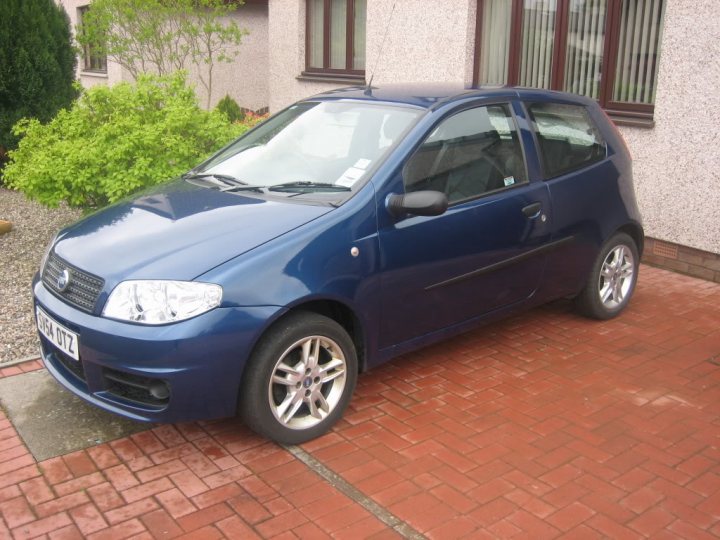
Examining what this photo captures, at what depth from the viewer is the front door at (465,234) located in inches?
170

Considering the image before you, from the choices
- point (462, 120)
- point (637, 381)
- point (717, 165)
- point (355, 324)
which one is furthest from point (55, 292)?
point (717, 165)

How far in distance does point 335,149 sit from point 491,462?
1.99m

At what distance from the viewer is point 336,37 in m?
11.9

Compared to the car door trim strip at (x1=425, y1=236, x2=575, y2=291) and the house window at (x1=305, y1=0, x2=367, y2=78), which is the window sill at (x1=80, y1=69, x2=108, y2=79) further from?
the car door trim strip at (x1=425, y1=236, x2=575, y2=291)

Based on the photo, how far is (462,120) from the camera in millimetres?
4730

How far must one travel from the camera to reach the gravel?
5.43m

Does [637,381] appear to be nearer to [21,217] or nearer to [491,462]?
[491,462]

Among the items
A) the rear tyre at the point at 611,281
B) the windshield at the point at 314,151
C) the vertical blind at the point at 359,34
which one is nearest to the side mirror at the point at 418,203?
the windshield at the point at 314,151

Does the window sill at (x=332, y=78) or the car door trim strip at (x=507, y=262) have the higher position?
the window sill at (x=332, y=78)

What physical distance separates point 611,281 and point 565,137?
1.17 m

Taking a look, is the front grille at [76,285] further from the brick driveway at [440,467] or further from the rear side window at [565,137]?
the rear side window at [565,137]

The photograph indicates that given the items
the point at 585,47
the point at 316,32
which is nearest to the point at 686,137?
the point at 585,47

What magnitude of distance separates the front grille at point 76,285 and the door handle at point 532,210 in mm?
2572

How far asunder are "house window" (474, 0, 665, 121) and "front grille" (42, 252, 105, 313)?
17.9ft
